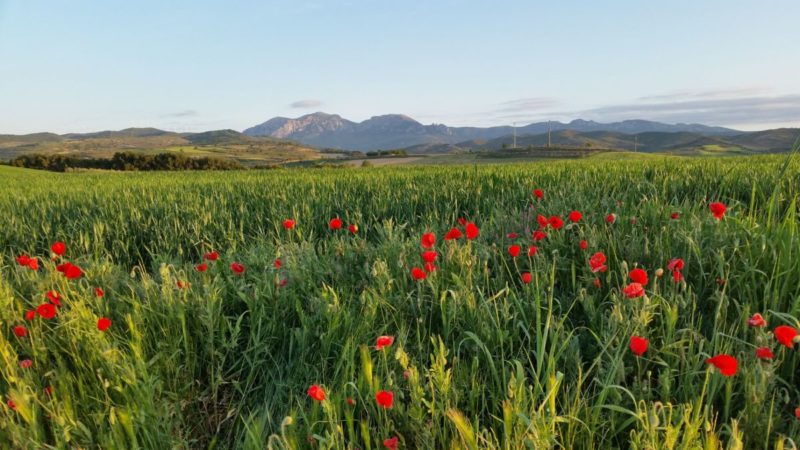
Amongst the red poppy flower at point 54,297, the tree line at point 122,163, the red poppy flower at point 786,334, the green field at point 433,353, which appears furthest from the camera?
the tree line at point 122,163

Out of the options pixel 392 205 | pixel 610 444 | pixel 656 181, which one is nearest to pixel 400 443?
pixel 610 444

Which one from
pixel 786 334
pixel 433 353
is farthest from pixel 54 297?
pixel 786 334

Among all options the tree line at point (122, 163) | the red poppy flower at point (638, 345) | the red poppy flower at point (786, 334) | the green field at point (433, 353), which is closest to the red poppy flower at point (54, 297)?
the green field at point (433, 353)

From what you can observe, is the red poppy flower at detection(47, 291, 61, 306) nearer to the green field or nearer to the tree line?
the green field

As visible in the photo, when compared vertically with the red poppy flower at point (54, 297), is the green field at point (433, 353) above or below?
below

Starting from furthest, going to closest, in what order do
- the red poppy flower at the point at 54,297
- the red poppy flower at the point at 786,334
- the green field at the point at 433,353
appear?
1. the red poppy flower at the point at 54,297
2. the green field at the point at 433,353
3. the red poppy flower at the point at 786,334

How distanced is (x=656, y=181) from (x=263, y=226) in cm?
554

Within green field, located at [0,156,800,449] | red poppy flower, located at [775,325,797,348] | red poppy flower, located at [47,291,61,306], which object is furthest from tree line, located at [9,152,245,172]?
red poppy flower, located at [775,325,797,348]

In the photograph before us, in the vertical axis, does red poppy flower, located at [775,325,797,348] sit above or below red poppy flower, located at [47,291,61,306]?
above

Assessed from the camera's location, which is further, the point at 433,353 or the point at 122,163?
the point at 122,163

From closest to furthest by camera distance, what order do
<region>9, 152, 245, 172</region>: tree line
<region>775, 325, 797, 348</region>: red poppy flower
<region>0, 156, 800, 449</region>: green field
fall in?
<region>775, 325, 797, 348</region>: red poppy flower, <region>0, 156, 800, 449</region>: green field, <region>9, 152, 245, 172</region>: tree line

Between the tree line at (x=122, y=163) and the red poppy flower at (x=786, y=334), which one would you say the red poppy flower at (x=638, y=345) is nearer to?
the red poppy flower at (x=786, y=334)

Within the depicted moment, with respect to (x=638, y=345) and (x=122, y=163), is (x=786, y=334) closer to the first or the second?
(x=638, y=345)

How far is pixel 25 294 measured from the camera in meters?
2.98
